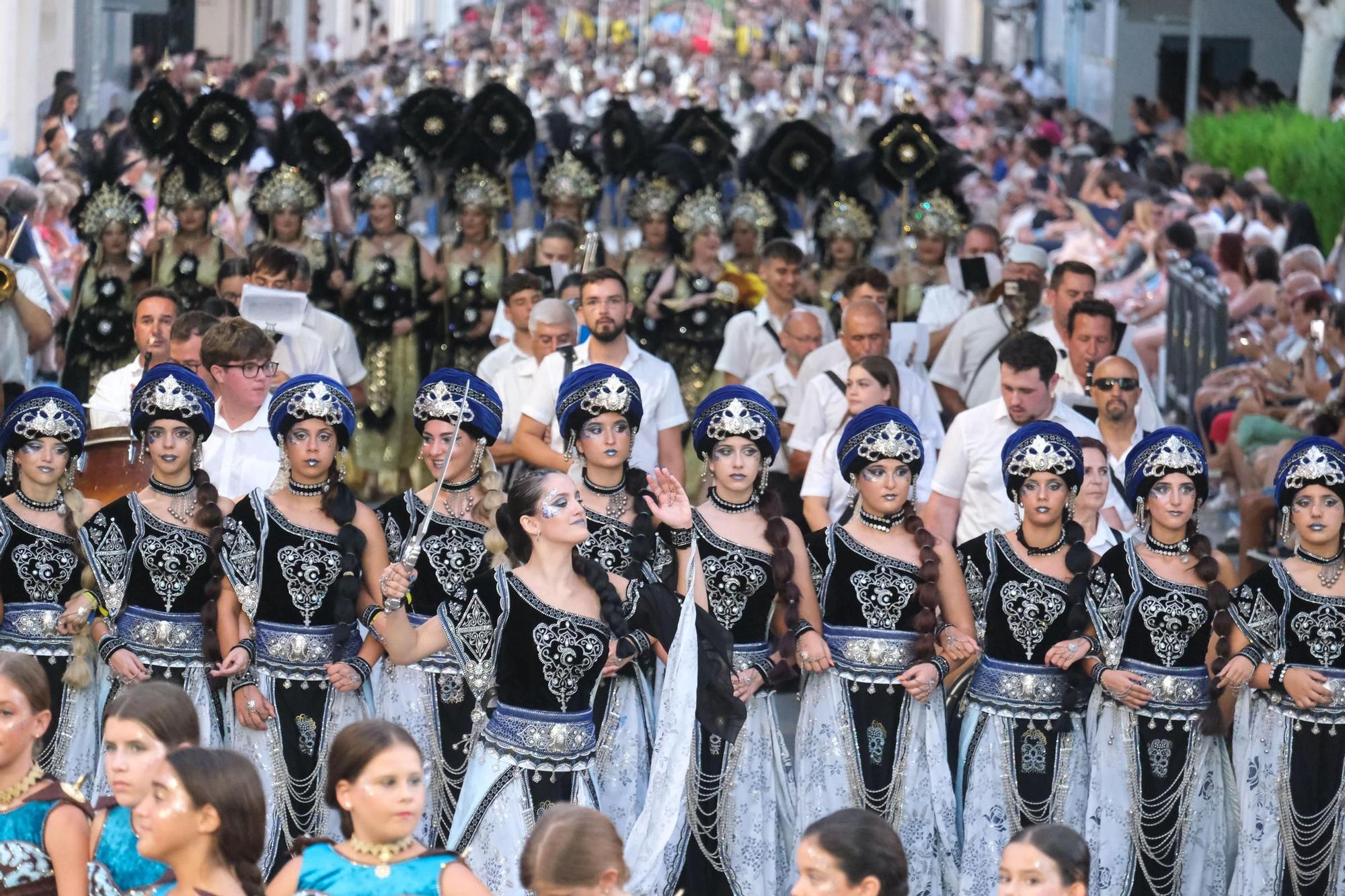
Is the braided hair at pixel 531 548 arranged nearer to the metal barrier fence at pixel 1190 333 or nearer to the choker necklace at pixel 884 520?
the choker necklace at pixel 884 520

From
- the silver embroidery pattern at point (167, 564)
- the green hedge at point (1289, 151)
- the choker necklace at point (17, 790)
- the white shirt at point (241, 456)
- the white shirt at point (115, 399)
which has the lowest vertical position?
the choker necklace at point (17, 790)

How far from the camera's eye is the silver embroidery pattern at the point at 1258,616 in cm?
695

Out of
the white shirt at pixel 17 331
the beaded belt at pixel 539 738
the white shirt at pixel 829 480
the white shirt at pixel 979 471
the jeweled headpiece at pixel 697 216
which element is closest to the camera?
the beaded belt at pixel 539 738

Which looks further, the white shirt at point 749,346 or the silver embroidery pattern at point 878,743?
the white shirt at point 749,346

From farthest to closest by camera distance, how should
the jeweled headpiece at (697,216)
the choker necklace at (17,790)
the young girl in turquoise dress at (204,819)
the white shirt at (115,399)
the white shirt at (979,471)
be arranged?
the jeweled headpiece at (697,216) < the white shirt at (115,399) < the white shirt at (979,471) < the choker necklace at (17,790) < the young girl in turquoise dress at (204,819)

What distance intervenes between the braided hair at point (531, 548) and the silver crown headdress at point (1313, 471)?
2.02 metres

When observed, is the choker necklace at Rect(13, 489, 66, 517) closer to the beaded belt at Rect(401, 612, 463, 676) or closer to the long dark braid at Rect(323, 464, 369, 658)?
the long dark braid at Rect(323, 464, 369, 658)

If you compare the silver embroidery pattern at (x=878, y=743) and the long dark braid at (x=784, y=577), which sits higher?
the long dark braid at (x=784, y=577)

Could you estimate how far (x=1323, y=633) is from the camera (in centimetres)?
691

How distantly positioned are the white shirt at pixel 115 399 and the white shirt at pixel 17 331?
158cm

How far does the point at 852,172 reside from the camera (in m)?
14.3

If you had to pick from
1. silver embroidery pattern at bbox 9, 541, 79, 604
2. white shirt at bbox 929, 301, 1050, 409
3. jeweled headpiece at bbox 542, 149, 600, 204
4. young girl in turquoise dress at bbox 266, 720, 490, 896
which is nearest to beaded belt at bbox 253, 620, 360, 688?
silver embroidery pattern at bbox 9, 541, 79, 604

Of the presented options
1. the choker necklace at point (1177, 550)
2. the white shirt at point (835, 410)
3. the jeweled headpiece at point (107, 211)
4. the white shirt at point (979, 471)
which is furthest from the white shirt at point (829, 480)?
the jeweled headpiece at point (107, 211)

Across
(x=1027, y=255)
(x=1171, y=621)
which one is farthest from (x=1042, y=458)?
(x=1027, y=255)
